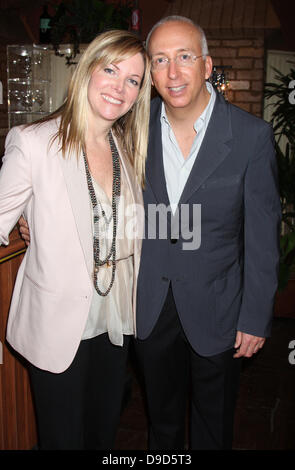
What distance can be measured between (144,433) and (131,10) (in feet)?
10.6

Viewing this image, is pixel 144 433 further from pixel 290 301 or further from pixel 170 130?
pixel 290 301

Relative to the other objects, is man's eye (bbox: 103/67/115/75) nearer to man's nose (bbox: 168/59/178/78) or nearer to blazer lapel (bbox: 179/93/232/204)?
man's nose (bbox: 168/59/178/78)

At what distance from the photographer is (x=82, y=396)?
5.78ft

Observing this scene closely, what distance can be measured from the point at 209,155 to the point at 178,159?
134 millimetres

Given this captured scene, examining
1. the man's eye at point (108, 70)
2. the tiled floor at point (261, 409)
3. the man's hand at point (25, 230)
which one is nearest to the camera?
the man's eye at point (108, 70)

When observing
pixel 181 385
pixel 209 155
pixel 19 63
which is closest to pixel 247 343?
pixel 181 385

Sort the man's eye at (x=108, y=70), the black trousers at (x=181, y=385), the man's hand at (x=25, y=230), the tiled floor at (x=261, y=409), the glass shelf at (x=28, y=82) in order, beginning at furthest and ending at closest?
the glass shelf at (x=28, y=82), the tiled floor at (x=261, y=409), the black trousers at (x=181, y=385), the man's hand at (x=25, y=230), the man's eye at (x=108, y=70)

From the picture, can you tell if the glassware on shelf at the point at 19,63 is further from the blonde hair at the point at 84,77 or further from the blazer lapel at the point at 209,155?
the blazer lapel at the point at 209,155

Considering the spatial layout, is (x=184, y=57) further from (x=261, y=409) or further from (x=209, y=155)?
(x=261, y=409)

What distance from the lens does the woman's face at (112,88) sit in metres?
1.65

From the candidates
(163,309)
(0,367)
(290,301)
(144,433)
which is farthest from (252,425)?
(290,301)

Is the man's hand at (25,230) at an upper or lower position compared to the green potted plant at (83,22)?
lower

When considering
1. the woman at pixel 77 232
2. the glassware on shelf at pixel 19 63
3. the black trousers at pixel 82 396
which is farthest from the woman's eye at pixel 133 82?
the glassware on shelf at pixel 19 63

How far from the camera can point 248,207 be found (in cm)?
177
